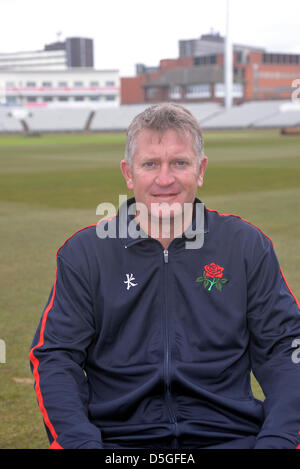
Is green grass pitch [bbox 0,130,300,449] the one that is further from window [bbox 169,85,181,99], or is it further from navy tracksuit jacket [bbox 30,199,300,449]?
window [bbox 169,85,181,99]

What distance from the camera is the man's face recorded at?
88.0 inches

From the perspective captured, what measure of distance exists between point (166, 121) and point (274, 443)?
113cm

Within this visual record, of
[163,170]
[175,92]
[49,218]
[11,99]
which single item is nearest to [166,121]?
[163,170]

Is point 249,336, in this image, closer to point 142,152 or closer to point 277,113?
point 142,152

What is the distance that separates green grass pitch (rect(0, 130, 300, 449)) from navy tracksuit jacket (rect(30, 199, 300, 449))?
1.17 meters

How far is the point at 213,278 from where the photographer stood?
2268mm

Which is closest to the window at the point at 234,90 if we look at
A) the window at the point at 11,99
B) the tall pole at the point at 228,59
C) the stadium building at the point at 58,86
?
the stadium building at the point at 58,86

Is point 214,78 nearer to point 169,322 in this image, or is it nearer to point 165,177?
point 165,177

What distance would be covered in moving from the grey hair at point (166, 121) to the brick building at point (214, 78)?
300 ft

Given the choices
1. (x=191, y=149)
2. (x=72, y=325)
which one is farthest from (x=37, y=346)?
(x=191, y=149)

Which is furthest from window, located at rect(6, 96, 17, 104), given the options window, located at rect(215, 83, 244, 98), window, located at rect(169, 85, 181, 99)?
window, located at rect(215, 83, 244, 98)

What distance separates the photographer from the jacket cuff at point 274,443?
6.44ft

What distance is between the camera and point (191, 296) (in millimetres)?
2252
